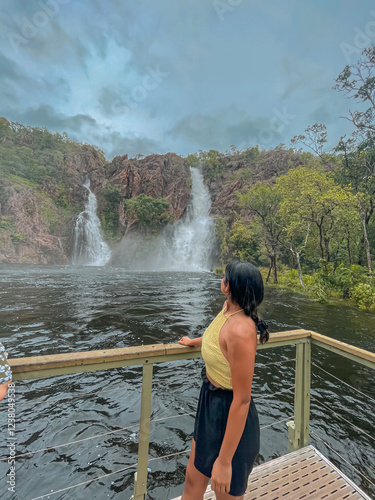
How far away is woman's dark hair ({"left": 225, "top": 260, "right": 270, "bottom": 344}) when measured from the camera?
3.93ft

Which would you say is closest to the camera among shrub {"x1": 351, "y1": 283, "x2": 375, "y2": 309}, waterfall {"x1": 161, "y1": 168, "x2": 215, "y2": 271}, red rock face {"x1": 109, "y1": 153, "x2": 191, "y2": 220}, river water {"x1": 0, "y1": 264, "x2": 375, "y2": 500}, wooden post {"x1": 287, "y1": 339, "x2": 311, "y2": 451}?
wooden post {"x1": 287, "y1": 339, "x2": 311, "y2": 451}

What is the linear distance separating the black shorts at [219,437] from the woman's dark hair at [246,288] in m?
0.43

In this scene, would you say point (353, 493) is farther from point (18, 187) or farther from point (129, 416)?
point (18, 187)

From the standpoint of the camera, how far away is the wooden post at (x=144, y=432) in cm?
149

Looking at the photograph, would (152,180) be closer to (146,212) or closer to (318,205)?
(146,212)

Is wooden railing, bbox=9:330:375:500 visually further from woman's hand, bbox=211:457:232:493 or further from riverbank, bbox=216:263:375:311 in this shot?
riverbank, bbox=216:263:375:311

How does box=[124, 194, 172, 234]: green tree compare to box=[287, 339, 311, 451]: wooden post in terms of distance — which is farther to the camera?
box=[124, 194, 172, 234]: green tree

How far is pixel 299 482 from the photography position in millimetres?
1864

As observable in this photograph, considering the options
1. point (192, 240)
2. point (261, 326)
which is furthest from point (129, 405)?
point (192, 240)

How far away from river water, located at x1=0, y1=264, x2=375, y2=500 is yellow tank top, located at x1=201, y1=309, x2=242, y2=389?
0.81 metres

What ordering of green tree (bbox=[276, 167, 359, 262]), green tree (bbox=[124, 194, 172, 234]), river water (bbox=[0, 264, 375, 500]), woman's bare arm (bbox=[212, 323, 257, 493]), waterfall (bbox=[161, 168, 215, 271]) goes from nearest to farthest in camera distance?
woman's bare arm (bbox=[212, 323, 257, 493]) < river water (bbox=[0, 264, 375, 500]) < green tree (bbox=[276, 167, 359, 262]) < waterfall (bbox=[161, 168, 215, 271]) < green tree (bbox=[124, 194, 172, 234])

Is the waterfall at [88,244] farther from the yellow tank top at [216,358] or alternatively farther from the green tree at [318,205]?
the yellow tank top at [216,358]

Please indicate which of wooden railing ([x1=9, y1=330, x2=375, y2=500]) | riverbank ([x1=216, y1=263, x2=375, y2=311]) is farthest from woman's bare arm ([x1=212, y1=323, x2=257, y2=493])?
riverbank ([x1=216, y1=263, x2=375, y2=311])

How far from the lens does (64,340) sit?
5832mm
